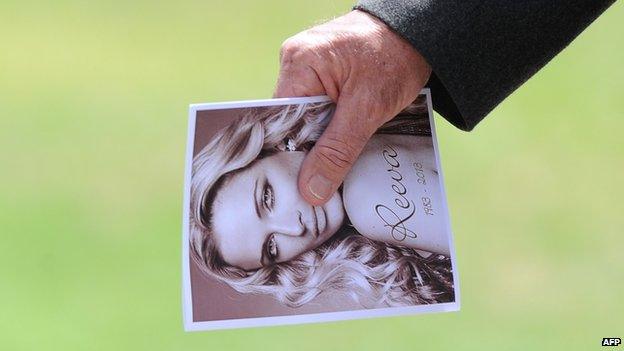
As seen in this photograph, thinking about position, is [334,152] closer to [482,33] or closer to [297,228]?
[297,228]

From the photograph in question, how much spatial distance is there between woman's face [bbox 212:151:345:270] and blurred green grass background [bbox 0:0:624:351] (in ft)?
4.35

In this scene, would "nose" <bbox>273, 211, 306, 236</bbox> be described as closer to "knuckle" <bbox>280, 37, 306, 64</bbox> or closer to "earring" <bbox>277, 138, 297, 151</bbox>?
"earring" <bbox>277, 138, 297, 151</bbox>

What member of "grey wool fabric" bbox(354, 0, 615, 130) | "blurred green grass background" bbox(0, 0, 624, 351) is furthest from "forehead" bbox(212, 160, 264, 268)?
"blurred green grass background" bbox(0, 0, 624, 351)

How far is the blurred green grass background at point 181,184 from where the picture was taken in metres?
2.68

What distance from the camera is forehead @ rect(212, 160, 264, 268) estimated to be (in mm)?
1226

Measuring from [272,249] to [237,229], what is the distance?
0.17ft

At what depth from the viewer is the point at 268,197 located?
1.23 metres

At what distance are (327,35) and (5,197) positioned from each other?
240 cm

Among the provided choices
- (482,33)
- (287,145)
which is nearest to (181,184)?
(287,145)

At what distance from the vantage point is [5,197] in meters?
3.35

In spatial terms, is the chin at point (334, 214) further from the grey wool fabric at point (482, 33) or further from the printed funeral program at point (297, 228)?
the grey wool fabric at point (482, 33)

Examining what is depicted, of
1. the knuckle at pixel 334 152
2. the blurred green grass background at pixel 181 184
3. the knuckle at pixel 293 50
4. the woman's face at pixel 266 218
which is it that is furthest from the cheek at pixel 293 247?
the blurred green grass background at pixel 181 184

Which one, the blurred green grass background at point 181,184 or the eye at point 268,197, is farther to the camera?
the blurred green grass background at point 181,184

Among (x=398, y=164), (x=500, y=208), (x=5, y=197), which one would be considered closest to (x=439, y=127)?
(x=500, y=208)
